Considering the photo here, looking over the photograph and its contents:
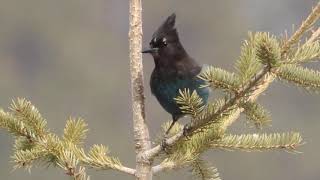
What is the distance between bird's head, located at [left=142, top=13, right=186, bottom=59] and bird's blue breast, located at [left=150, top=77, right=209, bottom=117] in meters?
0.09

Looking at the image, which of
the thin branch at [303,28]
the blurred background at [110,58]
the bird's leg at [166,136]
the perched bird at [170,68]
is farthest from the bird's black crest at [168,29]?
the blurred background at [110,58]

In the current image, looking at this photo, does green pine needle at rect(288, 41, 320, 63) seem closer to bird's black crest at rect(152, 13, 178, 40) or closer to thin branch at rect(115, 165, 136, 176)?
thin branch at rect(115, 165, 136, 176)

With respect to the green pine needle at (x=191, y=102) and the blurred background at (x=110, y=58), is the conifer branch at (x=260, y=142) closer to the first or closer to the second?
the green pine needle at (x=191, y=102)

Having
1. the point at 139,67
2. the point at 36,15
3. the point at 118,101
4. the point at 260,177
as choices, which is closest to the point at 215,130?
the point at 139,67

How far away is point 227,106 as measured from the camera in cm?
232

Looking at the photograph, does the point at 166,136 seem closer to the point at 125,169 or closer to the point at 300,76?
the point at 125,169

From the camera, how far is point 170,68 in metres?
3.11

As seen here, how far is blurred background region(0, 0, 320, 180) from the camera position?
101 ft

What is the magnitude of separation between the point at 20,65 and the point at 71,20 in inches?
127

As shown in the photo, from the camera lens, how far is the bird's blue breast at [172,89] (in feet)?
9.77

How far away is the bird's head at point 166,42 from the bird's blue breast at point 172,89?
0.09m

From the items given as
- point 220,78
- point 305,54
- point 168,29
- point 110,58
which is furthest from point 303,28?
point 110,58

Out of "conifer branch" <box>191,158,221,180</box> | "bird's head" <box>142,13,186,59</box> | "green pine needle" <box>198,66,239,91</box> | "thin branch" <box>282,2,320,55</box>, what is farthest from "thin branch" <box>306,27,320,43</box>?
"bird's head" <box>142,13,186,59</box>

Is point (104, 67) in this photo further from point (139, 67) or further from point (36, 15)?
point (139, 67)
